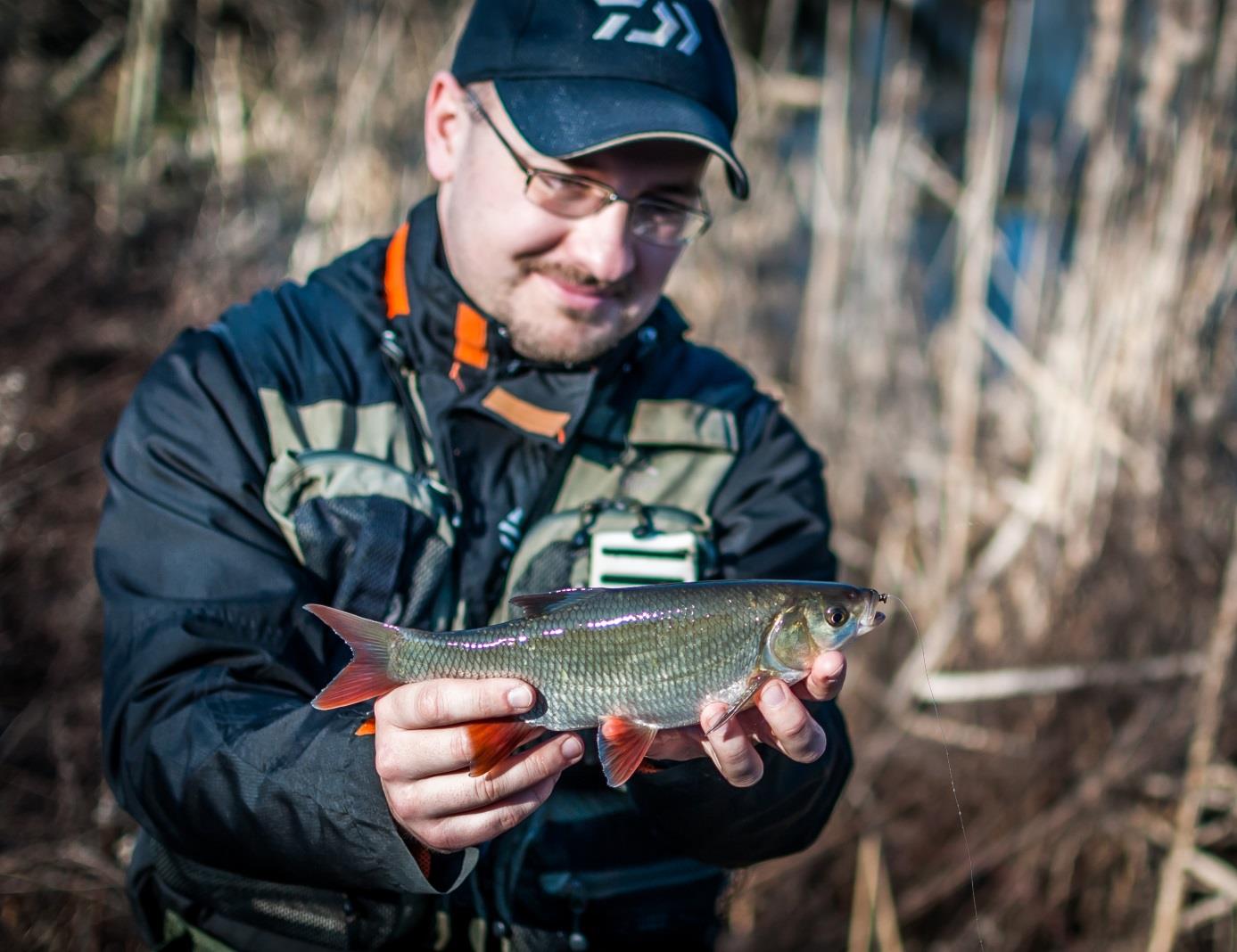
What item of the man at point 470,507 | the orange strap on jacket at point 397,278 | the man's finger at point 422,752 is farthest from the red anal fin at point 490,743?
the orange strap on jacket at point 397,278

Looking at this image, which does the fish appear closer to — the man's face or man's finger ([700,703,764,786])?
man's finger ([700,703,764,786])

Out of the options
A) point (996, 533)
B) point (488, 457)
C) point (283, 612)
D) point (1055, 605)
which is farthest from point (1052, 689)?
point (283, 612)

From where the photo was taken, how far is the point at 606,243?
2.16 m

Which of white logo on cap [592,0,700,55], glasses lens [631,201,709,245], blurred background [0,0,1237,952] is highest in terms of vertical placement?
white logo on cap [592,0,700,55]

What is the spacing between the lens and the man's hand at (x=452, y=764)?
1475mm

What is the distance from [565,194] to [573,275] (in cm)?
16

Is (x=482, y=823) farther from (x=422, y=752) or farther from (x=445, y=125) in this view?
(x=445, y=125)

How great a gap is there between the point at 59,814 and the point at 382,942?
196cm

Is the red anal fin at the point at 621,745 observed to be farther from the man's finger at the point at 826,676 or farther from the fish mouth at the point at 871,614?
the fish mouth at the point at 871,614

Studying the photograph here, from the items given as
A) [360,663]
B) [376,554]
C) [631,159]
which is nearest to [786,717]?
[360,663]

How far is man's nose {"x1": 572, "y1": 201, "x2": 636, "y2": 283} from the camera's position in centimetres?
216

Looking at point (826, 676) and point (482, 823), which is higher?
point (826, 676)

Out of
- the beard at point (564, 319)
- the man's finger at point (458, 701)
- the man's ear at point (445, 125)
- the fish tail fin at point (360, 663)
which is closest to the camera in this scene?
the man's finger at point (458, 701)

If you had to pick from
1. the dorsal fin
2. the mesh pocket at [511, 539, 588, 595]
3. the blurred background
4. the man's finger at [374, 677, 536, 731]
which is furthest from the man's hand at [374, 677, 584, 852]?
the blurred background
